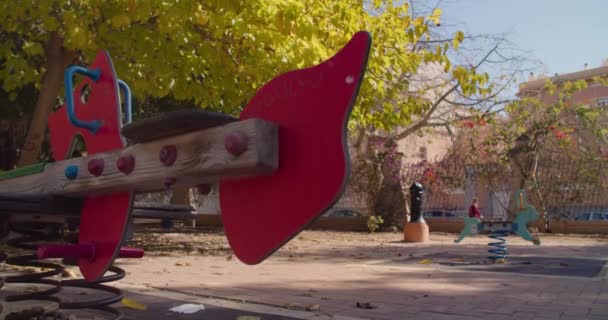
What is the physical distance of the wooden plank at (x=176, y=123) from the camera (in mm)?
1663

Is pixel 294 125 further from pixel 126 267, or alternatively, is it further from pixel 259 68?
pixel 126 267

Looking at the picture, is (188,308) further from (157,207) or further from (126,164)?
(126,164)

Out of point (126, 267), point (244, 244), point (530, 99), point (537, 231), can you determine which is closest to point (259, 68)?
point (126, 267)

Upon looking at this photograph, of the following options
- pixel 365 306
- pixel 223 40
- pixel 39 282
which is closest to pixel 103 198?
pixel 39 282

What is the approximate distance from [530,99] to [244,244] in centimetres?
1757

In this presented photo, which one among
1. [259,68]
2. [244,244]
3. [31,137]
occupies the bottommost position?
[244,244]

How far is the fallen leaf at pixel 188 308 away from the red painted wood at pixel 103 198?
78.1 inches

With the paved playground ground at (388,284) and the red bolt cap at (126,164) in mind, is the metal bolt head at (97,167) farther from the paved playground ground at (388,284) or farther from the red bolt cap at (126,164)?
the paved playground ground at (388,284)

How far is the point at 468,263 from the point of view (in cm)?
822

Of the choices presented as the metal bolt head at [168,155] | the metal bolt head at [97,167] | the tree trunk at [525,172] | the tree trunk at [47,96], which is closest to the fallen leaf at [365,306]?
the metal bolt head at [97,167]

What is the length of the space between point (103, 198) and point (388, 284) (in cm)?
423

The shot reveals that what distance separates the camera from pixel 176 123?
5.55ft

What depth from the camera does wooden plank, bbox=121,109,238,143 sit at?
5.46 ft

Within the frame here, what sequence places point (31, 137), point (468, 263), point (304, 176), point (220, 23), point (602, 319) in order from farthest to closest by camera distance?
point (31, 137) → point (468, 263) → point (220, 23) → point (602, 319) → point (304, 176)
